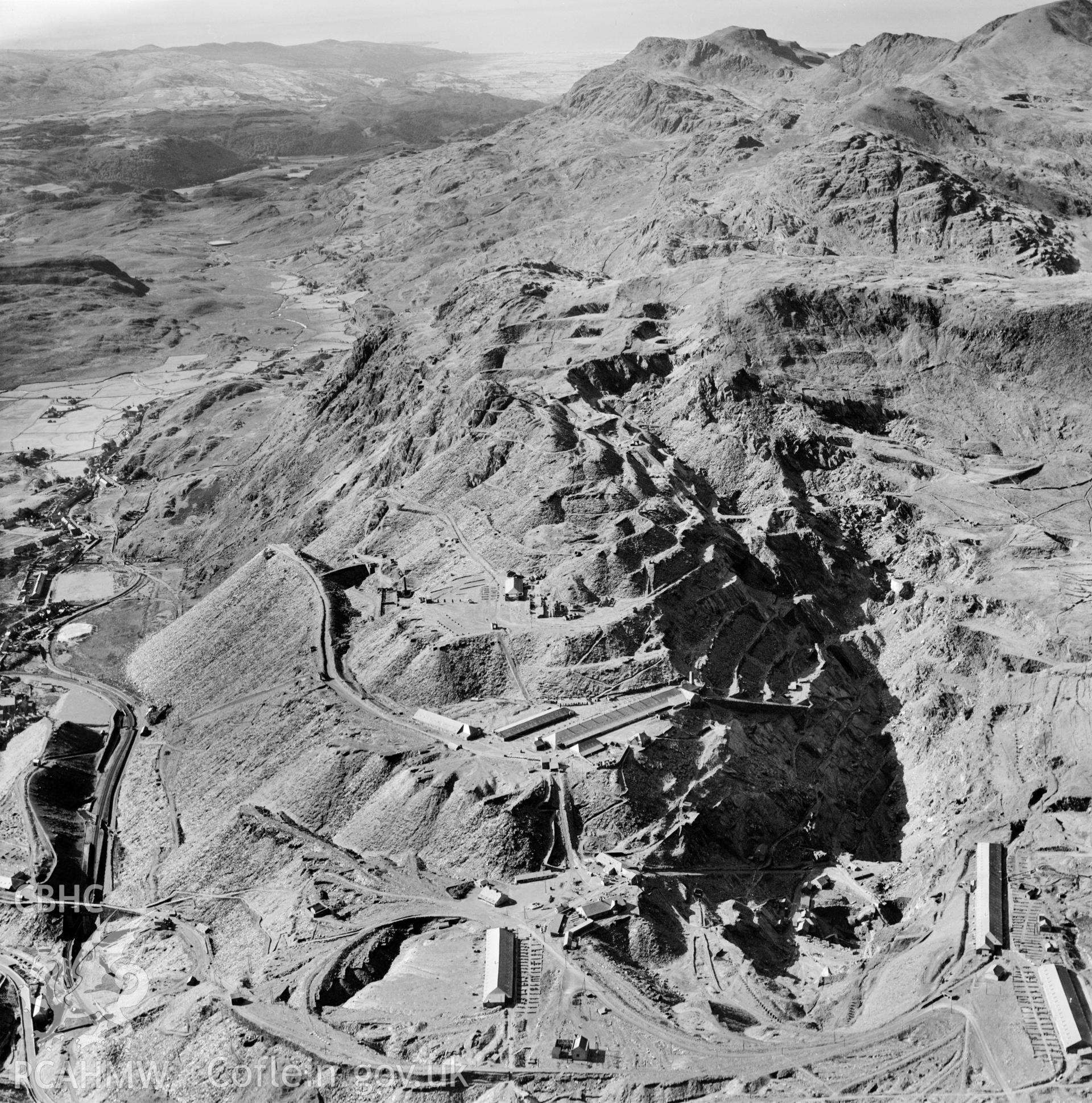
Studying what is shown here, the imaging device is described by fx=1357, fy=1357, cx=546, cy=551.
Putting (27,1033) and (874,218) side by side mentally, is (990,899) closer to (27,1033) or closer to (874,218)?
(27,1033)

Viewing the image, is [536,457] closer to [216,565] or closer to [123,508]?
[216,565]

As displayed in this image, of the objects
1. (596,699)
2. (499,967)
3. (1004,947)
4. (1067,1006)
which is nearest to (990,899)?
(1004,947)

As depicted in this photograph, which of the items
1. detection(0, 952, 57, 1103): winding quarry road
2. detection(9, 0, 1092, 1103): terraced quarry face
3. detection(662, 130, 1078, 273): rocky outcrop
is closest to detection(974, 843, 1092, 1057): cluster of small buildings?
detection(9, 0, 1092, 1103): terraced quarry face

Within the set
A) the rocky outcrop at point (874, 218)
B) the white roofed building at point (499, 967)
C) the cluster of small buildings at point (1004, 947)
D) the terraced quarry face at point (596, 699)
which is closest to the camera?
the cluster of small buildings at point (1004, 947)

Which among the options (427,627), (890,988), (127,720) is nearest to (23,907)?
(127,720)

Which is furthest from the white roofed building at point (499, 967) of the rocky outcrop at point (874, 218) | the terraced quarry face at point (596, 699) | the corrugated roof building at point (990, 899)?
the rocky outcrop at point (874, 218)

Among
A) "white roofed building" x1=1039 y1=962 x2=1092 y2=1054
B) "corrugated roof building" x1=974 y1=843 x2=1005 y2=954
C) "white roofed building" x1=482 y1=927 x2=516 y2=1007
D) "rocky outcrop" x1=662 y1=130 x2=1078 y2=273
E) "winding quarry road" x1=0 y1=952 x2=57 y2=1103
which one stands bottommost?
"winding quarry road" x1=0 y1=952 x2=57 y2=1103

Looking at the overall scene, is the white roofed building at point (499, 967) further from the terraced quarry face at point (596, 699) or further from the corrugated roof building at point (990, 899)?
the corrugated roof building at point (990, 899)

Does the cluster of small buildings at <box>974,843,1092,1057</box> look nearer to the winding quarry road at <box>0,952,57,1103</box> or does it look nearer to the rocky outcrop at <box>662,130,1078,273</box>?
the winding quarry road at <box>0,952,57,1103</box>
